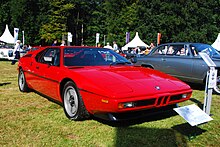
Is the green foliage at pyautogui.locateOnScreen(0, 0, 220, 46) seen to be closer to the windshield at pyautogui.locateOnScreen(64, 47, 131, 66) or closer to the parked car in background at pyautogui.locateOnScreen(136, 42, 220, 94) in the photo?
the parked car in background at pyautogui.locateOnScreen(136, 42, 220, 94)

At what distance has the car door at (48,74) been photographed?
187 inches

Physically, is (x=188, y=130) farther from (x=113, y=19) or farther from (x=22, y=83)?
(x=113, y=19)

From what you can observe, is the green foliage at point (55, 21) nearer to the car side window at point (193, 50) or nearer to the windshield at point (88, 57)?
the car side window at point (193, 50)

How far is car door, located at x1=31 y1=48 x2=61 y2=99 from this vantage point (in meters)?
4.74

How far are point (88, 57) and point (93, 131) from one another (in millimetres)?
1629

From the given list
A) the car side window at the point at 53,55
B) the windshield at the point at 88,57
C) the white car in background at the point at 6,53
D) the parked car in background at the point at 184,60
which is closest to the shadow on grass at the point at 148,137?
the windshield at the point at 88,57

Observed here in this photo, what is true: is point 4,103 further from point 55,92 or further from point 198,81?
point 198,81

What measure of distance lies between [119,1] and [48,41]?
1681cm

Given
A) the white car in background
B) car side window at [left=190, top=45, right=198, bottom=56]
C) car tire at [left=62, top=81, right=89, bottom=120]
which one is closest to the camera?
car tire at [left=62, top=81, right=89, bottom=120]

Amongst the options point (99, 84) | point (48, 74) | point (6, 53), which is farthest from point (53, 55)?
point (6, 53)

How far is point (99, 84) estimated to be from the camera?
147 inches

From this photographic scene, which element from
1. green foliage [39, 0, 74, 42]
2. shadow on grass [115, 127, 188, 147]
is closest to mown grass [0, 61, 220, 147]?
shadow on grass [115, 127, 188, 147]

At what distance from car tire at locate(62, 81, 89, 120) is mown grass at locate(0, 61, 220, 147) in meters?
0.11

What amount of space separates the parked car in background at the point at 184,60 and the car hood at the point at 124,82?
3.10 metres
